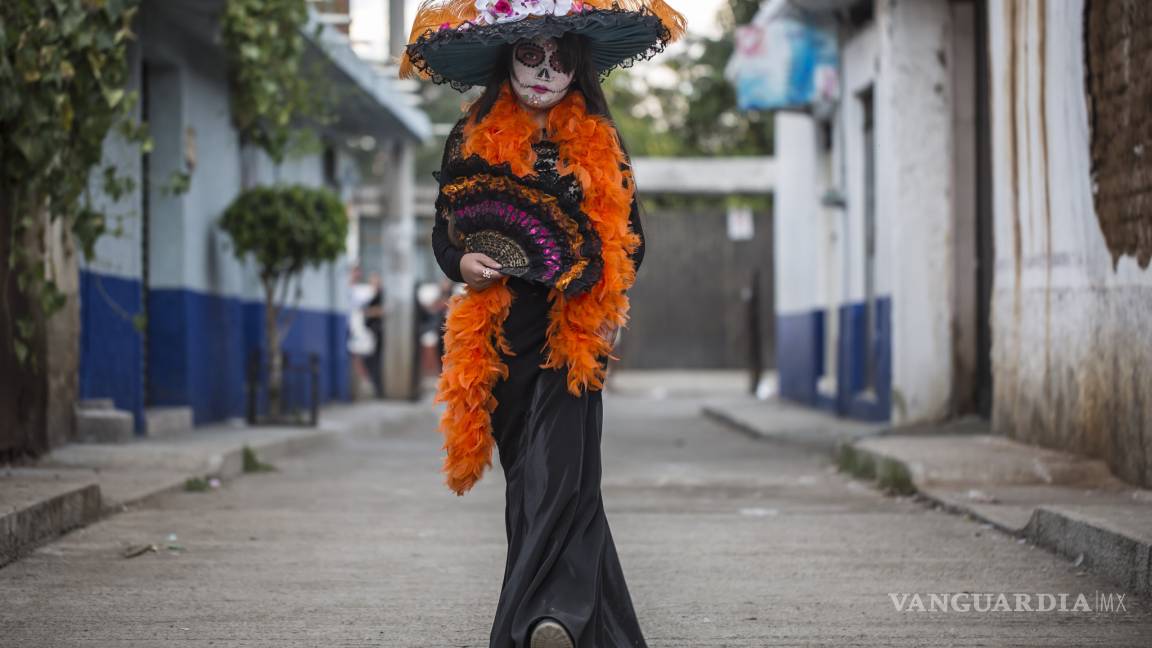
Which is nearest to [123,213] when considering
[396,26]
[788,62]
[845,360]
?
[396,26]

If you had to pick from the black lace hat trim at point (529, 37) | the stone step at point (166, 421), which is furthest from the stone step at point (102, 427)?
the black lace hat trim at point (529, 37)

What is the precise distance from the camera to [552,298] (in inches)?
190

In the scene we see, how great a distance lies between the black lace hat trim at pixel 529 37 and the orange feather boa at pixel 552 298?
208mm

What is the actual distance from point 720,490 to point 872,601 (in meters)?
4.58

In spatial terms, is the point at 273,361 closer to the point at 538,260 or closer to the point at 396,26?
the point at 396,26

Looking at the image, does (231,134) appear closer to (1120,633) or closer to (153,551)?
(153,551)

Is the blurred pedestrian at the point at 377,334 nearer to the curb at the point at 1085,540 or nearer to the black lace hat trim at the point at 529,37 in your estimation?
the curb at the point at 1085,540

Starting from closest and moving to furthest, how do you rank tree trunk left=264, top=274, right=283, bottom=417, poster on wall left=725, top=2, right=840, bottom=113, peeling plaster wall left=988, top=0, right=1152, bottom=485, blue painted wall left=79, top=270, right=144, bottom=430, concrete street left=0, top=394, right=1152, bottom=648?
concrete street left=0, top=394, right=1152, bottom=648 → peeling plaster wall left=988, top=0, right=1152, bottom=485 → blue painted wall left=79, top=270, right=144, bottom=430 → tree trunk left=264, top=274, right=283, bottom=417 → poster on wall left=725, top=2, right=840, bottom=113

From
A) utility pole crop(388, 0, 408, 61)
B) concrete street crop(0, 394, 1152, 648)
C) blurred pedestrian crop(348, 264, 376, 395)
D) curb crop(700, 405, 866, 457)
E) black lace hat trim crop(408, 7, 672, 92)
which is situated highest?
utility pole crop(388, 0, 408, 61)

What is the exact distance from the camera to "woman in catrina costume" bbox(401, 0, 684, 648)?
4688mm

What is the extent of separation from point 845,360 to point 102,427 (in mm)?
8107

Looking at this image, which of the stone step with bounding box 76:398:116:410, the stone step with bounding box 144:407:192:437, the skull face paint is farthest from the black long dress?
the stone step with bounding box 144:407:192:437

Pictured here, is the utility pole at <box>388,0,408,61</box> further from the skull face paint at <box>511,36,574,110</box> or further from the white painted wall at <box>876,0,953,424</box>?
the skull face paint at <box>511,36,574,110</box>

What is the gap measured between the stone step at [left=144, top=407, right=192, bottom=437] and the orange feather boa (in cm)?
909
